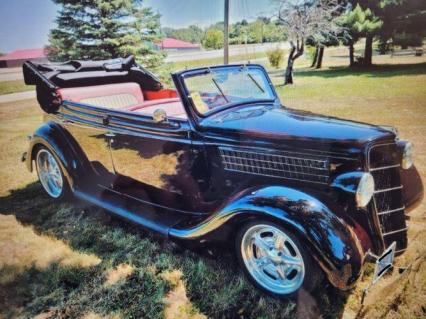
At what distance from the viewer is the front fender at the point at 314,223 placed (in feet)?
5.76

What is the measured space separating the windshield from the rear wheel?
208 centimetres

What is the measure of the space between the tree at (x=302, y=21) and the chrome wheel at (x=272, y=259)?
43.3 feet

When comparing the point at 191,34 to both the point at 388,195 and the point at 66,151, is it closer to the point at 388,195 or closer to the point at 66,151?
the point at 66,151

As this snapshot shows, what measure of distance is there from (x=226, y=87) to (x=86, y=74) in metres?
2.15

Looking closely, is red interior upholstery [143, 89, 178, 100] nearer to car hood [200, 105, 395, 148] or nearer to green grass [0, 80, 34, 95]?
car hood [200, 105, 395, 148]

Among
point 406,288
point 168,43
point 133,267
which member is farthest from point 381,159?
point 168,43

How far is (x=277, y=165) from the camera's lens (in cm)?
221

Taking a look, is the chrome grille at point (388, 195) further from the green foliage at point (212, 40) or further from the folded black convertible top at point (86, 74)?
the green foliage at point (212, 40)

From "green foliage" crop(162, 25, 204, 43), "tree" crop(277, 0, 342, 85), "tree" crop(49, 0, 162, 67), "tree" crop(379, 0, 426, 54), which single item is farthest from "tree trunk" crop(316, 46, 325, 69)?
"green foliage" crop(162, 25, 204, 43)

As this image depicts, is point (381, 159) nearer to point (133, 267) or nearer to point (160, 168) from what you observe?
point (160, 168)

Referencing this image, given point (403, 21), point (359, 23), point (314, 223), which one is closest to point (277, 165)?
point (314, 223)

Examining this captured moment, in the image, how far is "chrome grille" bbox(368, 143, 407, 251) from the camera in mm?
2082

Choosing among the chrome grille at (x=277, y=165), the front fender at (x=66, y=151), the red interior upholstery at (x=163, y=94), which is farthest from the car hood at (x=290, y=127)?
the red interior upholstery at (x=163, y=94)

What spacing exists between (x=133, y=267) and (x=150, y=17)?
8634mm
